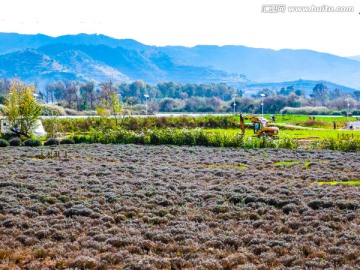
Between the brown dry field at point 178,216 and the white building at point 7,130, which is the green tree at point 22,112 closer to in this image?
the white building at point 7,130

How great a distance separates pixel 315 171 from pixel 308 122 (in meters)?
47.0

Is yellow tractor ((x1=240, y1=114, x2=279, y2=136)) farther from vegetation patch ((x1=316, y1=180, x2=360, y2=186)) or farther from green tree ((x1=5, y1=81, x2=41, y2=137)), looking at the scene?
vegetation patch ((x1=316, y1=180, x2=360, y2=186))

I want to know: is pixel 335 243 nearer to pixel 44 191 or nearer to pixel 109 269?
pixel 109 269

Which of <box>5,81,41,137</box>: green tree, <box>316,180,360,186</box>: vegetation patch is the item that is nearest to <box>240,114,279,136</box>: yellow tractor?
<box>5,81,41,137</box>: green tree

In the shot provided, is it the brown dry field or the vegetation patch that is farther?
the vegetation patch

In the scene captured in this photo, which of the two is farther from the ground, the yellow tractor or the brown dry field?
the yellow tractor

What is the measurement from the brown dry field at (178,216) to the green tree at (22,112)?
22438 mm

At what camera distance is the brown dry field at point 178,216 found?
1326 centimetres

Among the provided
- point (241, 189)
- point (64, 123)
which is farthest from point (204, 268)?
point (64, 123)

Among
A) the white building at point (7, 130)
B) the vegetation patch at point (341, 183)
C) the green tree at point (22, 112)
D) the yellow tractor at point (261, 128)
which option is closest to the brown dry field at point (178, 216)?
the vegetation patch at point (341, 183)

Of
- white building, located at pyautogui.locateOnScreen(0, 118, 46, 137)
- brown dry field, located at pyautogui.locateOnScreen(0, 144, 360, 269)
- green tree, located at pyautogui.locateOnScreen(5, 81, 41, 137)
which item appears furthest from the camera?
white building, located at pyautogui.locateOnScreen(0, 118, 46, 137)

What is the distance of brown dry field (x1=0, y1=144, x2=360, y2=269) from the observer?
1326cm

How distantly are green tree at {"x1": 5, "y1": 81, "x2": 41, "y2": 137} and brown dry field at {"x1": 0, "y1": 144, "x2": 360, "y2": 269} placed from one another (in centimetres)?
2244

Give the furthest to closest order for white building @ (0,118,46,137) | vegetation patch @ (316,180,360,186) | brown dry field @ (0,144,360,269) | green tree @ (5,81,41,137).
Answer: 1. white building @ (0,118,46,137)
2. green tree @ (5,81,41,137)
3. vegetation patch @ (316,180,360,186)
4. brown dry field @ (0,144,360,269)
